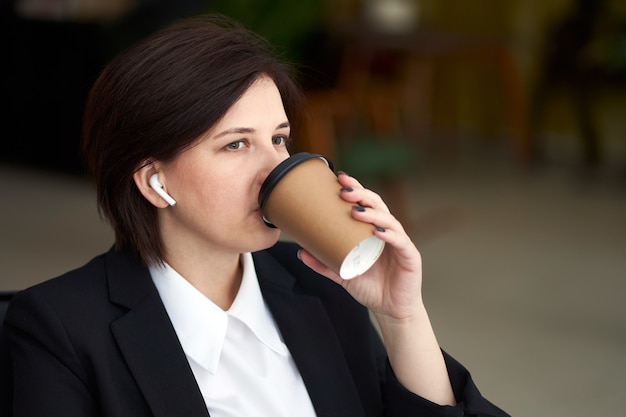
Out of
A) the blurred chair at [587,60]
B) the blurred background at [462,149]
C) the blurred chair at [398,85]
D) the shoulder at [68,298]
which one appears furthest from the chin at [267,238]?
the blurred chair at [587,60]

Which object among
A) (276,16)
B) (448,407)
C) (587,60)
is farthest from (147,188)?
(587,60)

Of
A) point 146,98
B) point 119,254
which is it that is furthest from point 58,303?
point 146,98

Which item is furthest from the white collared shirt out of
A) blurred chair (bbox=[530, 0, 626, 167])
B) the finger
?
blurred chair (bbox=[530, 0, 626, 167])

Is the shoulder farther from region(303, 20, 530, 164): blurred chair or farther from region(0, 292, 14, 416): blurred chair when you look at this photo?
region(303, 20, 530, 164): blurred chair

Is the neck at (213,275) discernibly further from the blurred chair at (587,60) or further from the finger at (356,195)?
the blurred chair at (587,60)

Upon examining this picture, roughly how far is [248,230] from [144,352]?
0.22 meters

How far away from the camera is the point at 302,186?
44.3 inches

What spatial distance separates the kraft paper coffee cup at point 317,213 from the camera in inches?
42.9

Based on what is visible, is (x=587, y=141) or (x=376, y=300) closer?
(x=376, y=300)

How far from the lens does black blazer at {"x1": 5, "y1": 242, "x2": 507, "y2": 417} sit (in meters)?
1.21

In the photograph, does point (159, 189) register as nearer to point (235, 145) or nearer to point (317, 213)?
point (235, 145)

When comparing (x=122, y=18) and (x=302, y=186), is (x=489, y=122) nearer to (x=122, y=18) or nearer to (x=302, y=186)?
(x=122, y=18)

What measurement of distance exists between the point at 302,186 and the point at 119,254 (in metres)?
0.38

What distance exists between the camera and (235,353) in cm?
136
